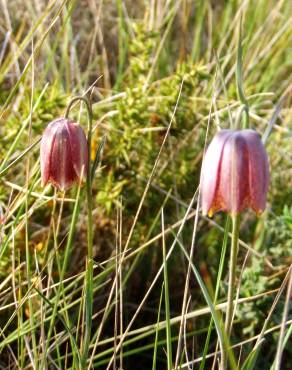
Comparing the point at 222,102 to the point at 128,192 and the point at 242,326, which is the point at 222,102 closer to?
the point at 128,192

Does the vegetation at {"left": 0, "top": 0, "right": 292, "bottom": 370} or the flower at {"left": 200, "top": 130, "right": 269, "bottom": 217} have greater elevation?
the flower at {"left": 200, "top": 130, "right": 269, "bottom": 217}

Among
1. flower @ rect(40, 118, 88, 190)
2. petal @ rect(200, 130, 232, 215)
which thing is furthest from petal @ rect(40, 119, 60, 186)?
petal @ rect(200, 130, 232, 215)

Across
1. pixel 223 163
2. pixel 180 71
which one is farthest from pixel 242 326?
pixel 223 163

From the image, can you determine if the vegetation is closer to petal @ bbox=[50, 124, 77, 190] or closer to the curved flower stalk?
petal @ bbox=[50, 124, 77, 190]

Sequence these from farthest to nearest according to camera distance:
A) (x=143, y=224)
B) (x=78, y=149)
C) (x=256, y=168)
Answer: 1. (x=143, y=224)
2. (x=78, y=149)
3. (x=256, y=168)

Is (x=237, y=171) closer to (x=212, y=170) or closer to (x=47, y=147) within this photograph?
(x=212, y=170)


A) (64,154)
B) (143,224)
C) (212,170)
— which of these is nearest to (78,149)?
(64,154)
